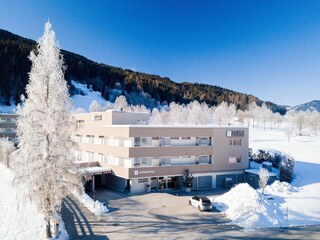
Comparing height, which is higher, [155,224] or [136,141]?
[136,141]

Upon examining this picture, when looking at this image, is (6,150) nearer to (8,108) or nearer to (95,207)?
(95,207)

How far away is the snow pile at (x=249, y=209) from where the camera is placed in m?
31.2

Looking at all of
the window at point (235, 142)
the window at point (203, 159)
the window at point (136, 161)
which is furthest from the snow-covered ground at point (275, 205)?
the window at point (136, 161)

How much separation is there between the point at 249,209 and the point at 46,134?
954 inches

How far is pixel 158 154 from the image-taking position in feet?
151

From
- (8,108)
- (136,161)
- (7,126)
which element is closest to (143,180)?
(136,161)

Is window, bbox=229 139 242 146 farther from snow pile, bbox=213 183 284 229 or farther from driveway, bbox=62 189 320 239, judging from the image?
driveway, bbox=62 189 320 239

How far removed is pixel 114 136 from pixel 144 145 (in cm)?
542

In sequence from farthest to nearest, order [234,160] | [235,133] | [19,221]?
[235,133], [234,160], [19,221]

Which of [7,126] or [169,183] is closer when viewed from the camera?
[169,183]

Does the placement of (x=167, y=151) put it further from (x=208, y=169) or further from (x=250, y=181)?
(x=250, y=181)

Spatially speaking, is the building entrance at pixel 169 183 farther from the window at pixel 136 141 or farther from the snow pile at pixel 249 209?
the snow pile at pixel 249 209

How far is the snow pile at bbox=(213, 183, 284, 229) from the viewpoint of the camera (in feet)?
102

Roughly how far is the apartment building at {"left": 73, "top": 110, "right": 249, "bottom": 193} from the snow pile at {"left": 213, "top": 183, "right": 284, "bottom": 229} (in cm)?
1075
